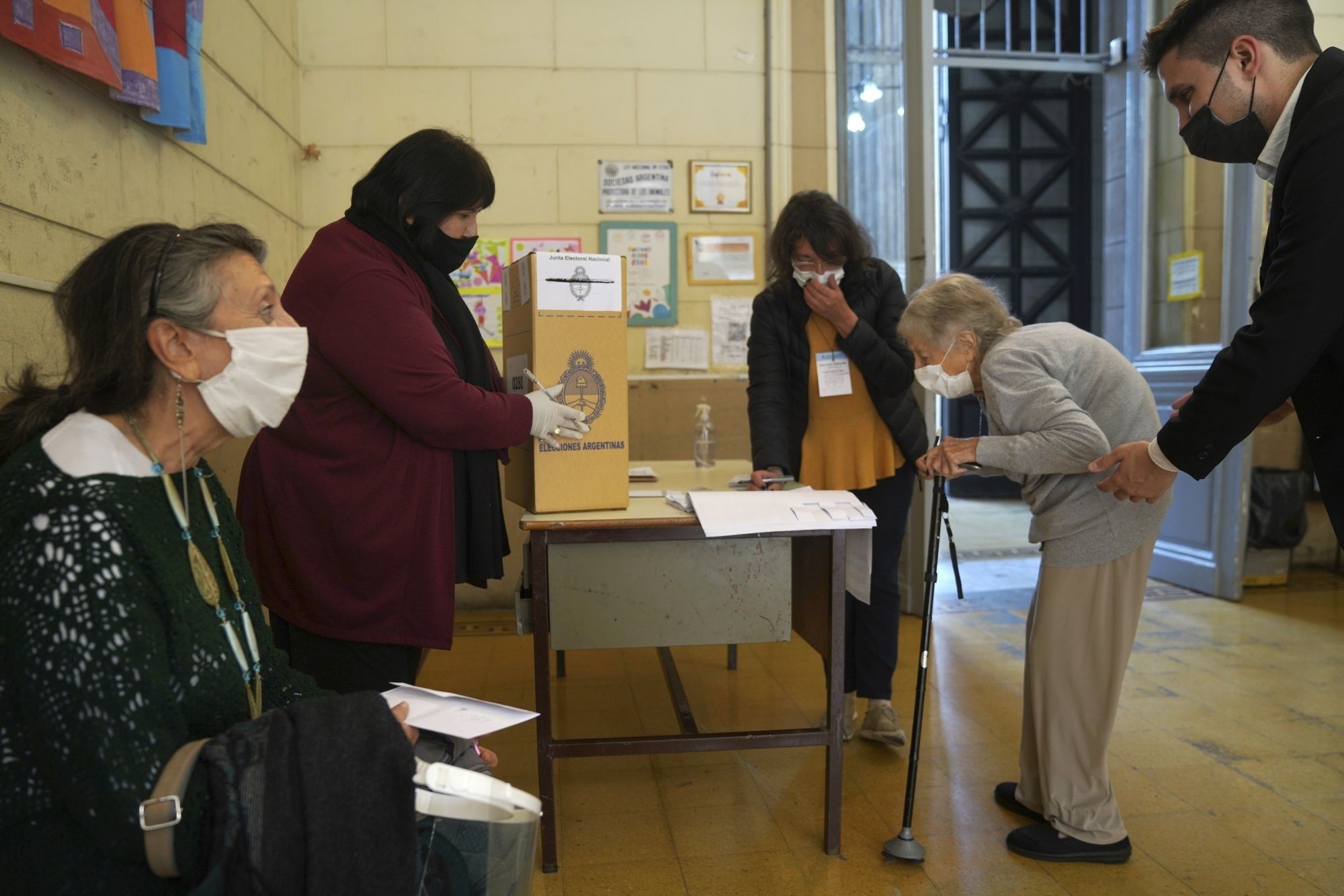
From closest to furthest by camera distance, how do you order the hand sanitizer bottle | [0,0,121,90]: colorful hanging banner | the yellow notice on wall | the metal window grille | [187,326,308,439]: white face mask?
[187,326,308,439]: white face mask < [0,0,121,90]: colorful hanging banner < the hand sanitizer bottle < the yellow notice on wall < the metal window grille

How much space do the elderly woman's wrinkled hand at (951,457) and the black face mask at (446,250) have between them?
112 cm

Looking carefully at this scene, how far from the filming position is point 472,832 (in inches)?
46.1

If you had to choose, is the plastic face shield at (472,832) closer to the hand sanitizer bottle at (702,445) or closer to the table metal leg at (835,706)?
the table metal leg at (835,706)

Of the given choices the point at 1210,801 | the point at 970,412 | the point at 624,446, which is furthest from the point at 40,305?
the point at 970,412

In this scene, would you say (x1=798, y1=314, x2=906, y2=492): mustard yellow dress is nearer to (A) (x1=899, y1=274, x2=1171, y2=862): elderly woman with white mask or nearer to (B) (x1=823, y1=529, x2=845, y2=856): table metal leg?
(A) (x1=899, y1=274, x2=1171, y2=862): elderly woman with white mask

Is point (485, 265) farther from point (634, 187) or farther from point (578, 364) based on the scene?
point (578, 364)

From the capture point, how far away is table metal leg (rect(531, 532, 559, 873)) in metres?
2.11

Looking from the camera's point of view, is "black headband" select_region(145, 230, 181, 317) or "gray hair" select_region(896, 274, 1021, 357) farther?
"gray hair" select_region(896, 274, 1021, 357)

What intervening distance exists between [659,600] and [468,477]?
0.52 meters

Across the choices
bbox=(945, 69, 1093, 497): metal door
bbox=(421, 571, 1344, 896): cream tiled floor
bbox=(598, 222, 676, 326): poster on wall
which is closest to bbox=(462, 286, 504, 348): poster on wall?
bbox=(598, 222, 676, 326): poster on wall

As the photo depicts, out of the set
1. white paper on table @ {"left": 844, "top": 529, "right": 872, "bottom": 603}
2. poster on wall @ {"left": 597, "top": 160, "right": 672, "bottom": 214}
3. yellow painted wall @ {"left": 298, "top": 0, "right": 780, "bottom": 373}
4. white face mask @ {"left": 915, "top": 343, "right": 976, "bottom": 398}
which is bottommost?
white paper on table @ {"left": 844, "top": 529, "right": 872, "bottom": 603}

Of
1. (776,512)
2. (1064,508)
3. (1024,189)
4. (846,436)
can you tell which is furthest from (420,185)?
(1024,189)

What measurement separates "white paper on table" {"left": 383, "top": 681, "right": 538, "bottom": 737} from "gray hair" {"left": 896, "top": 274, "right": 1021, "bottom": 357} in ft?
4.57

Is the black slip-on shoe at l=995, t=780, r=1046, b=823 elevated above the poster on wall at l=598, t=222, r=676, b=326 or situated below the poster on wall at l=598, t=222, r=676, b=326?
below
